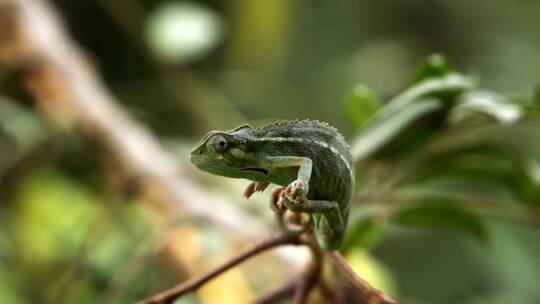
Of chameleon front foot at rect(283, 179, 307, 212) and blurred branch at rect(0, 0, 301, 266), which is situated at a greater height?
chameleon front foot at rect(283, 179, 307, 212)

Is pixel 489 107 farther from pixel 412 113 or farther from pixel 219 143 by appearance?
pixel 219 143

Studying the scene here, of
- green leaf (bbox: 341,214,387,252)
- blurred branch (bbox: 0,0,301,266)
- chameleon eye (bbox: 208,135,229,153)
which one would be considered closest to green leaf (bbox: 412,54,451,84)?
green leaf (bbox: 341,214,387,252)

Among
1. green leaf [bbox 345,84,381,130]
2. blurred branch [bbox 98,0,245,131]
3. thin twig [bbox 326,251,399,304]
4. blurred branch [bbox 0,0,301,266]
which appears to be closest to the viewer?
thin twig [bbox 326,251,399,304]

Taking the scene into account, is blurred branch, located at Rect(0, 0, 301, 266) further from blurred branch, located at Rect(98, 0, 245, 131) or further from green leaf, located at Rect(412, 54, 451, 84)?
green leaf, located at Rect(412, 54, 451, 84)

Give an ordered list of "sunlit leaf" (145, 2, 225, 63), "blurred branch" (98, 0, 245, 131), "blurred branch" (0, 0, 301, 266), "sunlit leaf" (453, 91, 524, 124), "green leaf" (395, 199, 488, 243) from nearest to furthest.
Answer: "sunlit leaf" (453, 91, 524, 124) → "green leaf" (395, 199, 488, 243) → "blurred branch" (0, 0, 301, 266) → "sunlit leaf" (145, 2, 225, 63) → "blurred branch" (98, 0, 245, 131)

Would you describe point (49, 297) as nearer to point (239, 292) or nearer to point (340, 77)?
point (239, 292)

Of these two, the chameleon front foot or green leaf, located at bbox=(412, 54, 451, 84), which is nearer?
the chameleon front foot

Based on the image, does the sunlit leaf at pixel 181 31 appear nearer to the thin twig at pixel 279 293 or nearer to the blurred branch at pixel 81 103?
the blurred branch at pixel 81 103

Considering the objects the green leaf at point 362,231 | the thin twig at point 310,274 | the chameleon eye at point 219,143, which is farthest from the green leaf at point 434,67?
the chameleon eye at point 219,143

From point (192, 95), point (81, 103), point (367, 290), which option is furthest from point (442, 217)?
Answer: point (192, 95)
